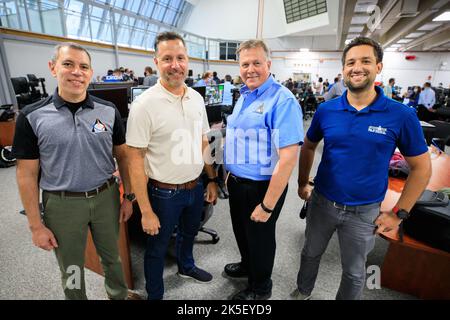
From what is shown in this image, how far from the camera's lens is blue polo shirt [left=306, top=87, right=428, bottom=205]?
1231 millimetres

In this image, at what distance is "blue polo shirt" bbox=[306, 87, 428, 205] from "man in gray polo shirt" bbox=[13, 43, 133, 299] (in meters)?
1.18

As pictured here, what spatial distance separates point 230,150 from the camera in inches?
59.1

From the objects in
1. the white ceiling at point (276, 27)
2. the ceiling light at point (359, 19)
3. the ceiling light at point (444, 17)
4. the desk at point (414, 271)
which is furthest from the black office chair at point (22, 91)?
the white ceiling at point (276, 27)

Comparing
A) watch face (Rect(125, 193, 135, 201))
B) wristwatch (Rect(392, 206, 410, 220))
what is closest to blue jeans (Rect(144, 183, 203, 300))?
watch face (Rect(125, 193, 135, 201))

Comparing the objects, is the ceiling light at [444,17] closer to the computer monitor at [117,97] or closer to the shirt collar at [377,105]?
the shirt collar at [377,105]

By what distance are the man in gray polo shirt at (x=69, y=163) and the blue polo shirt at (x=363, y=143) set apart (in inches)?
46.7

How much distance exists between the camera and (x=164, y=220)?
4.89 feet

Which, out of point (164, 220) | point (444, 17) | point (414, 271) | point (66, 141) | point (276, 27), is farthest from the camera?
point (276, 27)

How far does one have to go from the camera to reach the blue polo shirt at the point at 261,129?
4.18 ft

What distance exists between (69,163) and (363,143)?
1.45 metres

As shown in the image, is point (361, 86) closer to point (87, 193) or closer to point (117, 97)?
point (87, 193)

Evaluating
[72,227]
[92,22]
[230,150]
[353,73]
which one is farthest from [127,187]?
→ [92,22]

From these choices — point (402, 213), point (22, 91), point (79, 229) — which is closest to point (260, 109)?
point (402, 213)
